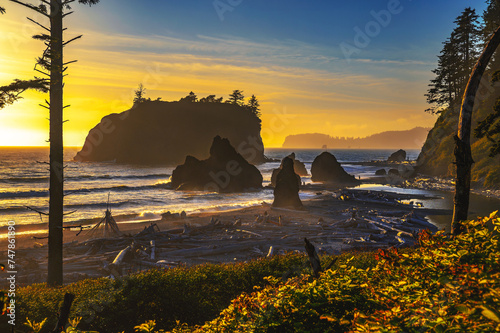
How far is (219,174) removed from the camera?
176 feet

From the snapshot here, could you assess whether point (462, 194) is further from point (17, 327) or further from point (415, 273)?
point (17, 327)

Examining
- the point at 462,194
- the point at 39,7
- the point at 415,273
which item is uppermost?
the point at 39,7

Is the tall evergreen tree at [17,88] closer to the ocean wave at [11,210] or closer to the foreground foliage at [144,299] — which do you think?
the foreground foliage at [144,299]

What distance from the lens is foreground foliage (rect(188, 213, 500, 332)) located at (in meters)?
3.12

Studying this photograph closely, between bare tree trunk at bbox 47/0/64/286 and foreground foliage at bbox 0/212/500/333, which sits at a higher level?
bare tree trunk at bbox 47/0/64/286

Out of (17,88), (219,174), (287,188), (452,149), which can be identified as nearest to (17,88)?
(17,88)

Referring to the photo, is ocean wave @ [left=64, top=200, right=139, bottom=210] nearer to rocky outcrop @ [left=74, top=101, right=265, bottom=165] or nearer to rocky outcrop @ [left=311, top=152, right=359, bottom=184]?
rocky outcrop @ [left=311, top=152, right=359, bottom=184]

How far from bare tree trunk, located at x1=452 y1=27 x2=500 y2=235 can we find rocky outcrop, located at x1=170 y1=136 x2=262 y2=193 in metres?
43.8

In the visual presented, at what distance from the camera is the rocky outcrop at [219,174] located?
52375 millimetres

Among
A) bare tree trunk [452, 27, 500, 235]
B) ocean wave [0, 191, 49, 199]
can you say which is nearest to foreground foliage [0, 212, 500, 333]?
bare tree trunk [452, 27, 500, 235]

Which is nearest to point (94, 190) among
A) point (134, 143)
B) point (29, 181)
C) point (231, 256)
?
point (29, 181)

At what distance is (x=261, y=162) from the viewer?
151375 mm

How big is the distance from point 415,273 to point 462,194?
198 inches

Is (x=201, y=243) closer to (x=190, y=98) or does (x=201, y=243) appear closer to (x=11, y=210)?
(x=11, y=210)
